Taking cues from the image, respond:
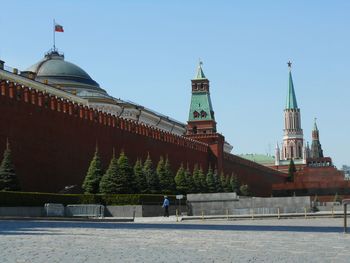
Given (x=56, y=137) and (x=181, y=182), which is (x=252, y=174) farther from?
(x=56, y=137)

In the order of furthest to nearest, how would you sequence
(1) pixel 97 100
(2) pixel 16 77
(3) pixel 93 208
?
(1) pixel 97 100 → (2) pixel 16 77 → (3) pixel 93 208

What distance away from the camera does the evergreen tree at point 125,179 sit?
29595 millimetres

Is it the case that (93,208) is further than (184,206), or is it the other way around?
(184,206)

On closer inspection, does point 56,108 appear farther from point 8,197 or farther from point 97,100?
point 97,100

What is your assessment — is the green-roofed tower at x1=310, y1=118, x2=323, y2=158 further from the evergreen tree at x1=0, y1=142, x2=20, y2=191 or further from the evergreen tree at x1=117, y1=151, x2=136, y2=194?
the evergreen tree at x1=0, y1=142, x2=20, y2=191

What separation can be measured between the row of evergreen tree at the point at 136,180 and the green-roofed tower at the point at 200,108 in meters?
18.0

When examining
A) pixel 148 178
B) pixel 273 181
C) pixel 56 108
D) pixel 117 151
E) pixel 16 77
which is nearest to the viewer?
pixel 56 108

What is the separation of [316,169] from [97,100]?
23279mm

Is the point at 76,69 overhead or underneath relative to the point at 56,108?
overhead

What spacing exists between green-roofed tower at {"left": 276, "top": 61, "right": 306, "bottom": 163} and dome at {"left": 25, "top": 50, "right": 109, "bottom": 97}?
204 ft

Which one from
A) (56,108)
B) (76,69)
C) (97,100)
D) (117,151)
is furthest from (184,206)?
(76,69)

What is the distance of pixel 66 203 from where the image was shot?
26219mm

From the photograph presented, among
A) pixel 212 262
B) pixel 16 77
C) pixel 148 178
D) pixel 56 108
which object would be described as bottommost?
pixel 212 262

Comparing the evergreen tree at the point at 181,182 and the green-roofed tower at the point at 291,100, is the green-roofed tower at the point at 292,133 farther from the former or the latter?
the evergreen tree at the point at 181,182
